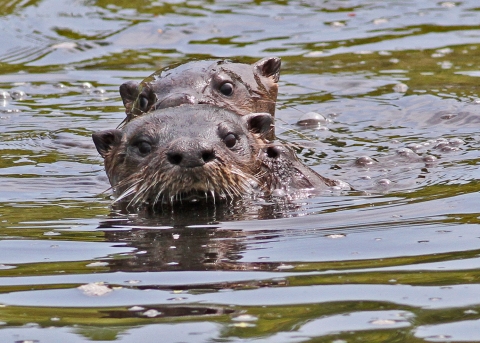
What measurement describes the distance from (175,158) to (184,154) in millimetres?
94

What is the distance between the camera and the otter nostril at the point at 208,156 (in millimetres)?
6757

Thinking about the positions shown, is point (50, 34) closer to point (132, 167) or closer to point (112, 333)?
point (132, 167)

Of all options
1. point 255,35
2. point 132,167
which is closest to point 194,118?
point 132,167

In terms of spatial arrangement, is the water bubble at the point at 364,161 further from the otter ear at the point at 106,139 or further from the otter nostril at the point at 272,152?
the otter ear at the point at 106,139

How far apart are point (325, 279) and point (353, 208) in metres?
1.85

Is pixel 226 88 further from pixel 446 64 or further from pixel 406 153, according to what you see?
pixel 446 64

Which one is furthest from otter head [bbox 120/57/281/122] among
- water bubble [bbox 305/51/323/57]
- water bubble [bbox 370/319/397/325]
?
water bubble [bbox 305/51/323/57]

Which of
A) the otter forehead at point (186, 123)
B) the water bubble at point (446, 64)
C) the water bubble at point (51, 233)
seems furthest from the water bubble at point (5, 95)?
the water bubble at point (51, 233)

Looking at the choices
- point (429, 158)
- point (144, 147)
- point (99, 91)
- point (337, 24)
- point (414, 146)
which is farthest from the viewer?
point (337, 24)

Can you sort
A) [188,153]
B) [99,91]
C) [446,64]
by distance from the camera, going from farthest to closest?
[446,64], [99,91], [188,153]

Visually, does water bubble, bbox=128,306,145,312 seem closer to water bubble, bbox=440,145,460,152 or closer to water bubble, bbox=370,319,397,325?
water bubble, bbox=370,319,397,325

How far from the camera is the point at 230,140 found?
733cm

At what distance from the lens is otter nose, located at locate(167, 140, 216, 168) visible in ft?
21.9

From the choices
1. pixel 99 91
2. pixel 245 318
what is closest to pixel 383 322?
pixel 245 318
